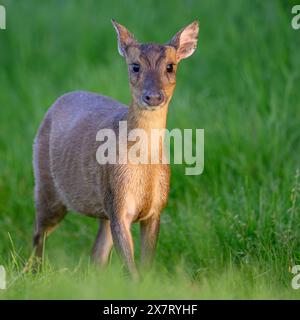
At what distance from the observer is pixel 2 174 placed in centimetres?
1012

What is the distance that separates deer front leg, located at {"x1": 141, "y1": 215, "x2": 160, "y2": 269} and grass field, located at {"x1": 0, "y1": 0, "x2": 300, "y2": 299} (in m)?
0.14

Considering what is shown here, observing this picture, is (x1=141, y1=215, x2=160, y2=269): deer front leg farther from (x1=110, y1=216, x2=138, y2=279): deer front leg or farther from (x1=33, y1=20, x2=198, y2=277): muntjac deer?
(x1=110, y1=216, x2=138, y2=279): deer front leg

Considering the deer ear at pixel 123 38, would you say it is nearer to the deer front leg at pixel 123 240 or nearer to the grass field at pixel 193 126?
the deer front leg at pixel 123 240

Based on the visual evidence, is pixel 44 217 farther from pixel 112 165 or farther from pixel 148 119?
pixel 148 119

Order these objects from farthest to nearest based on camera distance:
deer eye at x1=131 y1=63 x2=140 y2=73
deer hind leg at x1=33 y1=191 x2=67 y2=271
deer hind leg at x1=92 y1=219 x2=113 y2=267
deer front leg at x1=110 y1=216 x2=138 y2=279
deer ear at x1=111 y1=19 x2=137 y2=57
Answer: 1. deer hind leg at x1=33 y1=191 x2=67 y2=271
2. deer hind leg at x1=92 y1=219 x2=113 y2=267
3. deer ear at x1=111 y1=19 x2=137 y2=57
4. deer eye at x1=131 y1=63 x2=140 y2=73
5. deer front leg at x1=110 y1=216 x2=138 y2=279

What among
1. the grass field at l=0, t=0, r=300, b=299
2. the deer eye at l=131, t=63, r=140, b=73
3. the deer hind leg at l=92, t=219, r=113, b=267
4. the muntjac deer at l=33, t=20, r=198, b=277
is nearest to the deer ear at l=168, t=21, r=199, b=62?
the muntjac deer at l=33, t=20, r=198, b=277

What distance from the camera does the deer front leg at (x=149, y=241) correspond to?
7332mm

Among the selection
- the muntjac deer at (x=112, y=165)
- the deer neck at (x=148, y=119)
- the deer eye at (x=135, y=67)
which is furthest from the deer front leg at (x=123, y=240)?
the deer eye at (x=135, y=67)

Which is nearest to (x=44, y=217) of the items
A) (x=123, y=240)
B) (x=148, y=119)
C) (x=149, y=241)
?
(x=149, y=241)

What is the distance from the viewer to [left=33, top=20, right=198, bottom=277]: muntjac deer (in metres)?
7.09

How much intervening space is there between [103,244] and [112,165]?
1.22m

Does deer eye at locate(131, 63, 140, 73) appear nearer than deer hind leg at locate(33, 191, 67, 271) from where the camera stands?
Yes

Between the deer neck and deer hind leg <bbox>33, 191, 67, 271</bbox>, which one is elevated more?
the deer neck

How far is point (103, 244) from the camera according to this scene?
8.20 m
